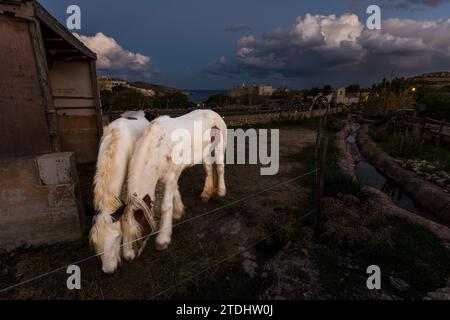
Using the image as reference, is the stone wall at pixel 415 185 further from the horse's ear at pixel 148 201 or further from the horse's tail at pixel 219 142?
the horse's ear at pixel 148 201

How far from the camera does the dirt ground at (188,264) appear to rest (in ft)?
9.57

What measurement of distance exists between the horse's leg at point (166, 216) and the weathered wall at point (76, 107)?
532cm

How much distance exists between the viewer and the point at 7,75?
363 centimetres

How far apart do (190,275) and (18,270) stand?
7.52 ft

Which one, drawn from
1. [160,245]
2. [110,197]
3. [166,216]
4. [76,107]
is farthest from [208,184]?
[76,107]

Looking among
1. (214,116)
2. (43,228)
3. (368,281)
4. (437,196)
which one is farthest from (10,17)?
(437,196)

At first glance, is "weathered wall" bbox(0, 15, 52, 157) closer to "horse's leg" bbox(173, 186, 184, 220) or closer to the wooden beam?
the wooden beam

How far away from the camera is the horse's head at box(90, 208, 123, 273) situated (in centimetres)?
267

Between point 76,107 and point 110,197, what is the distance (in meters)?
6.08

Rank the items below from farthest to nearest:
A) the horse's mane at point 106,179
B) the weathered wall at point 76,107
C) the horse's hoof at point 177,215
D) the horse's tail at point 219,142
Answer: the weathered wall at point 76,107, the horse's tail at point 219,142, the horse's hoof at point 177,215, the horse's mane at point 106,179

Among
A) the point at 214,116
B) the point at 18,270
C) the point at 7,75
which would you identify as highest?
the point at 7,75

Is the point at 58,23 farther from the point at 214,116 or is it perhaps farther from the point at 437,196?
the point at 437,196

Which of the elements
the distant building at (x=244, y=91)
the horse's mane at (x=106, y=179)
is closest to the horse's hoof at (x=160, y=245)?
the horse's mane at (x=106, y=179)
